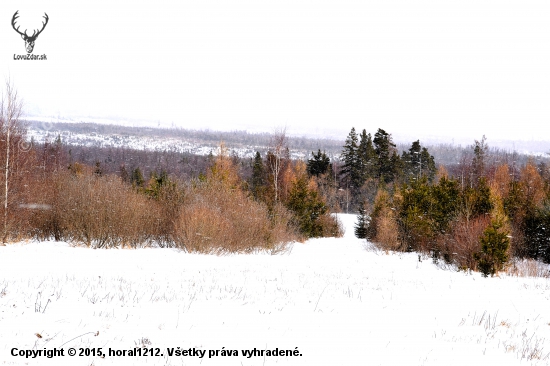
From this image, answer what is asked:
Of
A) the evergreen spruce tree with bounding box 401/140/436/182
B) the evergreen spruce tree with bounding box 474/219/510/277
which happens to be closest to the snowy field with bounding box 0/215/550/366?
the evergreen spruce tree with bounding box 474/219/510/277

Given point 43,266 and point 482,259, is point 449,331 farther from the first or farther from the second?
point 482,259

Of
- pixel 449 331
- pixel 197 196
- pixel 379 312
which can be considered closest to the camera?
pixel 449 331

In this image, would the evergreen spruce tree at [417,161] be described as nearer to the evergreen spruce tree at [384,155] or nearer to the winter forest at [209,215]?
the evergreen spruce tree at [384,155]

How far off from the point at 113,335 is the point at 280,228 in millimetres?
19688

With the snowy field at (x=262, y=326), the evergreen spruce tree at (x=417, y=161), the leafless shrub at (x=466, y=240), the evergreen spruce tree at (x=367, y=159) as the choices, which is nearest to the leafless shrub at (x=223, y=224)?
the leafless shrub at (x=466, y=240)

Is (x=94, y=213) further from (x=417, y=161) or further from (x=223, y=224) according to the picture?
(x=417, y=161)

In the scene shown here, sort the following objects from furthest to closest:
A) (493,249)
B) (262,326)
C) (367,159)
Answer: (367,159), (493,249), (262,326)

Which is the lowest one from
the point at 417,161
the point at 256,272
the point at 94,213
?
the point at 256,272

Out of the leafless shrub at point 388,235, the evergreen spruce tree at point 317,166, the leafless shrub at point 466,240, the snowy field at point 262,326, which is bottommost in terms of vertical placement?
the leafless shrub at point 388,235

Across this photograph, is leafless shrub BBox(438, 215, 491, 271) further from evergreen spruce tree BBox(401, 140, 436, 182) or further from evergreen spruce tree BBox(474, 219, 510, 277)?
evergreen spruce tree BBox(401, 140, 436, 182)

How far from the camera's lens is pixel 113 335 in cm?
430

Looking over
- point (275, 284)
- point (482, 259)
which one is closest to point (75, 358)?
point (275, 284)

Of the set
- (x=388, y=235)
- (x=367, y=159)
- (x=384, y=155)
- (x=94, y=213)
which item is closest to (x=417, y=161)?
(x=384, y=155)

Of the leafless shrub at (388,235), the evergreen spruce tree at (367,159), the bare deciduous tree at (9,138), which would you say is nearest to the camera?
the bare deciduous tree at (9,138)
